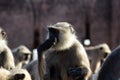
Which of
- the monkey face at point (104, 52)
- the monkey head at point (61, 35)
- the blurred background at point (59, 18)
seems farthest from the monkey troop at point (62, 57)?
the blurred background at point (59, 18)

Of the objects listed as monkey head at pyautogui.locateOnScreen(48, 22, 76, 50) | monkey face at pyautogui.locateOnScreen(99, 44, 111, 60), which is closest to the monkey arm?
monkey head at pyautogui.locateOnScreen(48, 22, 76, 50)

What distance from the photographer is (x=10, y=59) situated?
27.2ft

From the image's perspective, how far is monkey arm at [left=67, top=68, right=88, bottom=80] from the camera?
7.09 m

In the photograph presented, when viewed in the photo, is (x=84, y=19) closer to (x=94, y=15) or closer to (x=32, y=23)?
(x=94, y=15)

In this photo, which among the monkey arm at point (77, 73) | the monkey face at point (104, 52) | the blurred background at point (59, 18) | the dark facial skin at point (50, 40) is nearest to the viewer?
the dark facial skin at point (50, 40)

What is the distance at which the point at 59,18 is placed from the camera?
2270 cm

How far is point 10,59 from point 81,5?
14.6 meters

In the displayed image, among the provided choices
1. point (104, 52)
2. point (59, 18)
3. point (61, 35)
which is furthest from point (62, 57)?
point (59, 18)

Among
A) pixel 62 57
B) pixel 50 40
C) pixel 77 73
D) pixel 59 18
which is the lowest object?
pixel 77 73

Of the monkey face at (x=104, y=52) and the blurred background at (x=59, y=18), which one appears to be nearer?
the monkey face at (x=104, y=52)

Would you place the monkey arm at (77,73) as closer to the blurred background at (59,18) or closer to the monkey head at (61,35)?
the monkey head at (61,35)

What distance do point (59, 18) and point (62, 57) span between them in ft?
50.1

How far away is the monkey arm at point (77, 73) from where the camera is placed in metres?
7.09

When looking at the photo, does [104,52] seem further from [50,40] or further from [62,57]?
[50,40]
